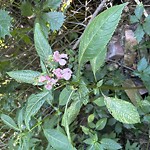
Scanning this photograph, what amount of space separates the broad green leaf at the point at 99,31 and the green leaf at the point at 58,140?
351 mm

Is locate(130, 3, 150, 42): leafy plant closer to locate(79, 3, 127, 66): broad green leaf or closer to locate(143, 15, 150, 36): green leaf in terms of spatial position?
locate(143, 15, 150, 36): green leaf

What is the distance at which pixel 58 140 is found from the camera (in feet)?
3.67

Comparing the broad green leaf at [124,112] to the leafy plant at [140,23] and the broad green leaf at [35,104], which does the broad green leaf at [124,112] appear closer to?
the broad green leaf at [35,104]

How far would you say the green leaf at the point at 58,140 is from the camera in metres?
1.11

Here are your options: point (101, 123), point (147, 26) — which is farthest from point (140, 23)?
point (101, 123)

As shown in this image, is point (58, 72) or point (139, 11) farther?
point (139, 11)

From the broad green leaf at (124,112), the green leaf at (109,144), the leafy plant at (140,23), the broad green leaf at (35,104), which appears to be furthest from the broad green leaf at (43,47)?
the green leaf at (109,144)

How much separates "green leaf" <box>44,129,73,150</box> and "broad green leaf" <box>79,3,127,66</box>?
0.35 m

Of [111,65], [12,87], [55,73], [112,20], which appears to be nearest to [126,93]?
[111,65]

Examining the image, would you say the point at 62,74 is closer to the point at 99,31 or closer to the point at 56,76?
the point at 56,76

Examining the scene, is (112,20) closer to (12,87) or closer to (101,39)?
(101,39)

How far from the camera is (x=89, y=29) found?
799mm

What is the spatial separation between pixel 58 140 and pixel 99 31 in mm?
478

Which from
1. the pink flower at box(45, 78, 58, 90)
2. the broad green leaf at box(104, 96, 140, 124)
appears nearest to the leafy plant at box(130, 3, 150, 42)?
the broad green leaf at box(104, 96, 140, 124)
